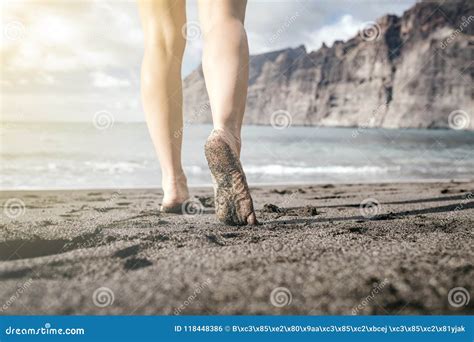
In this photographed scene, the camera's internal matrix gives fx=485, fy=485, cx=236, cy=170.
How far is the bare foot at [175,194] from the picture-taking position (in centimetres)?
191

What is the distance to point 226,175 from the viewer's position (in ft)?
4.77

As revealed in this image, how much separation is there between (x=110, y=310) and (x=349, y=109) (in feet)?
178

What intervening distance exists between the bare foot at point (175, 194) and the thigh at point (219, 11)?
2.04 ft

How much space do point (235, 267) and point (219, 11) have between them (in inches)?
33.2

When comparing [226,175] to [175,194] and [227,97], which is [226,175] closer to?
[227,97]

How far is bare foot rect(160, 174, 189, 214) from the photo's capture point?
75.2 inches

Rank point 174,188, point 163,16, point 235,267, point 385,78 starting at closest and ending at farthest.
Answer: point 235,267, point 163,16, point 174,188, point 385,78

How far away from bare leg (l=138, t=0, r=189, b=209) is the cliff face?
114 ft

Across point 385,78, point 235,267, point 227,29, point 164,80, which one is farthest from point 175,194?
point 385,78

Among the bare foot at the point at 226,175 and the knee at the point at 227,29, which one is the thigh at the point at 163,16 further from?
the bare foot at the point at 226,175

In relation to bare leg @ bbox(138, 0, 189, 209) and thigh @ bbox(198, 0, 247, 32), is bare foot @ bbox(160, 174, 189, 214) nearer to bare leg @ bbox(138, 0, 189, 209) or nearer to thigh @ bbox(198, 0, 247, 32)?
bare leg @ bbox(138, 0, 189, 209)

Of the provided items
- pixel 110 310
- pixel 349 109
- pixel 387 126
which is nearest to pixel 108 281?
pixel 110 310

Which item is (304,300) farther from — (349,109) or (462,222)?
(349,109)

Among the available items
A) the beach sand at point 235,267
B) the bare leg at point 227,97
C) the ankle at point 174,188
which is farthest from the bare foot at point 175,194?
the bare leg at point 227,97
